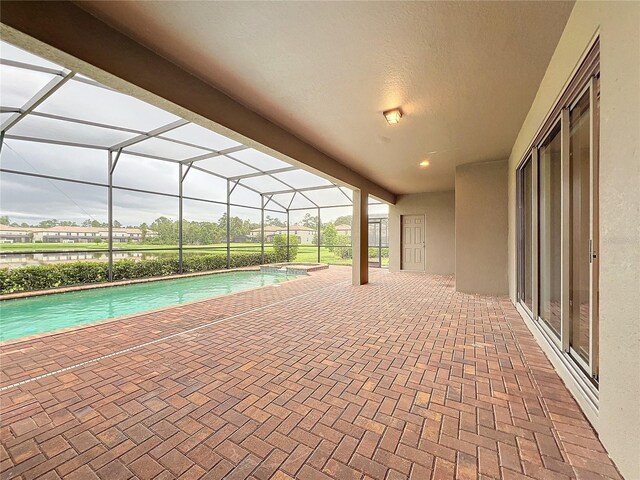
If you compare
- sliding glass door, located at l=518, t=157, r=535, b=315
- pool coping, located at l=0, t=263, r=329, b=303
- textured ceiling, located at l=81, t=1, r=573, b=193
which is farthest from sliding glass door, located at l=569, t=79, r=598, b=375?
pool coping, located at l=0, t=263, r=329, b=303

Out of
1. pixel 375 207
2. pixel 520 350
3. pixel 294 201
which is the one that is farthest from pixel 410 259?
pixel 520 350

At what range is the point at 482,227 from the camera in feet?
17.9

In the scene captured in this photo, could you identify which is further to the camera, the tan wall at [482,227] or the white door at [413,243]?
the white door at [413,243]

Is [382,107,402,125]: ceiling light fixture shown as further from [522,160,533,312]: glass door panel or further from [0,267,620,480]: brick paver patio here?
[0,267,620,480]: brick paver patio

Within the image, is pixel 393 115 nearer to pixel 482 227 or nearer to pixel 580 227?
pixel 580 227

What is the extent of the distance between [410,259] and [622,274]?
8142 millimetres

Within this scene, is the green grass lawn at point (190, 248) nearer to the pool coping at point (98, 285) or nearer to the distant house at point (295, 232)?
the distant house at point (295, 232)

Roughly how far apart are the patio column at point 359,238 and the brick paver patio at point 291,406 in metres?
3.28

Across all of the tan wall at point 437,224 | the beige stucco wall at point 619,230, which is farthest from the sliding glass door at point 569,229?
the tan wall at point 437,224

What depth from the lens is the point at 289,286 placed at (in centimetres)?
665

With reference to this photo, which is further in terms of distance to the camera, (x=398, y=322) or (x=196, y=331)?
(x=398, y=322)

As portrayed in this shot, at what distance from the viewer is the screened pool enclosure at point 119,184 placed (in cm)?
425

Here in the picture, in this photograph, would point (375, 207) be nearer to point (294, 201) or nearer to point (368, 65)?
point (294, 201)

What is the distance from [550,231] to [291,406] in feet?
10.3
